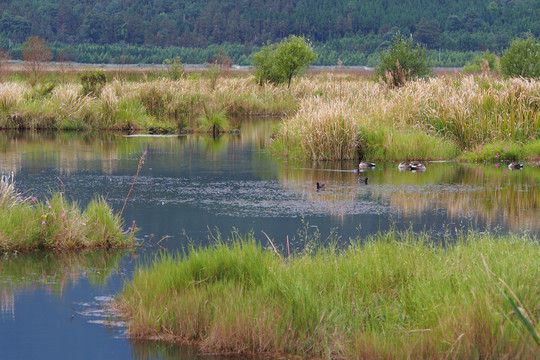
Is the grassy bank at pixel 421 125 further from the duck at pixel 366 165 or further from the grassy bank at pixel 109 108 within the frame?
the grassy bank at pixel 109 108

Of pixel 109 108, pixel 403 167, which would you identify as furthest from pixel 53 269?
pixel 109 108

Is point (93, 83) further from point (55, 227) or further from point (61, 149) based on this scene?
point (55, 227)

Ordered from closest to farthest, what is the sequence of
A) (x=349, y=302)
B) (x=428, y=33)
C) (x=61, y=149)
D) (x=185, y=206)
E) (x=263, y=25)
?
1. (x=349, y=302)
2. (x=185, y=206)
3. (x=61, y=149)
4. (x=428, y=33)
5. (x=263, y=25)

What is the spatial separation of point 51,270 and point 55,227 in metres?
1.05

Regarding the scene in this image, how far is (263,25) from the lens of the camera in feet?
491

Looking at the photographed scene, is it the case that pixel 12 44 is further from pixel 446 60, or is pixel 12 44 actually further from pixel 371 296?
pixel 371 296

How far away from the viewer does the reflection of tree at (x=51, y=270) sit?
8609 mm

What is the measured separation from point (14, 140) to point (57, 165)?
6.70 metres

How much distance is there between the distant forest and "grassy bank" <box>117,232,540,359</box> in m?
122

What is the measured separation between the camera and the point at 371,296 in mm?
7199

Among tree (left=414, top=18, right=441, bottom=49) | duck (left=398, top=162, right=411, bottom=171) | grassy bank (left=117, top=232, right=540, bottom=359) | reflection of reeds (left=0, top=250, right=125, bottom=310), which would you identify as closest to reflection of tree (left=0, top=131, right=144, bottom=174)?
duck (left=398, top=162, right=411, bottom=171)

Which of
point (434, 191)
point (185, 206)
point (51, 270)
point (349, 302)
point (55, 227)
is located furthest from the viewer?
point (434, 191)

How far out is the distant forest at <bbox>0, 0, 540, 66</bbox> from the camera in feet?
448

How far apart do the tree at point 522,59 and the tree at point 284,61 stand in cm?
1317
